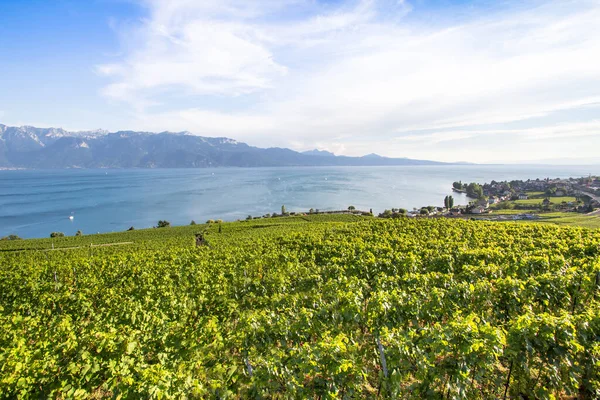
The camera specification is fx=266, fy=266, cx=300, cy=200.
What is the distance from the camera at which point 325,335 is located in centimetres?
732

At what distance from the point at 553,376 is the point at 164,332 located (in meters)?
10.8

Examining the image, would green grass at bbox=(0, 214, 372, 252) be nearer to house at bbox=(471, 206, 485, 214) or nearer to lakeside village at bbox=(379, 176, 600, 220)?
lakeside village at bbox=(379, 176, 600, 220)

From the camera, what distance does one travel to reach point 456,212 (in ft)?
408

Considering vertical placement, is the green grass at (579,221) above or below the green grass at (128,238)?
above

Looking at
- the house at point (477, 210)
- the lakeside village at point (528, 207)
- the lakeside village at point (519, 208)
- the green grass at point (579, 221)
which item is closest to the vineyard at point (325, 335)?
the green grass at point (579, 221)

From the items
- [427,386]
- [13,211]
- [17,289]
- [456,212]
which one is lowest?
[13,211]

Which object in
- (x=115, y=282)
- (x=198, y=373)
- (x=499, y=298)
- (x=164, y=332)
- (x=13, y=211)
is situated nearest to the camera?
(x=198, y=373)

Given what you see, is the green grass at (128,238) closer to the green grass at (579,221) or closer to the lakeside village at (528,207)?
the green grass at (579,221)

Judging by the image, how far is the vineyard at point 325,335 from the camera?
240 inches

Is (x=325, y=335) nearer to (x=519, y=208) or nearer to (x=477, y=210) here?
(x=477, y=210)

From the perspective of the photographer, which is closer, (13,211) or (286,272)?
(286,272)

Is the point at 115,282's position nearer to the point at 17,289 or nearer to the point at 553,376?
the point at 17,289

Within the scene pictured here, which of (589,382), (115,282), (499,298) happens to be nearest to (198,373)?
(589,382)

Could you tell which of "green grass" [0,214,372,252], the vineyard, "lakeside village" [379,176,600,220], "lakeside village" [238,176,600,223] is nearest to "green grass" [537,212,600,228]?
"lakeside village" [238,176,600,223]
